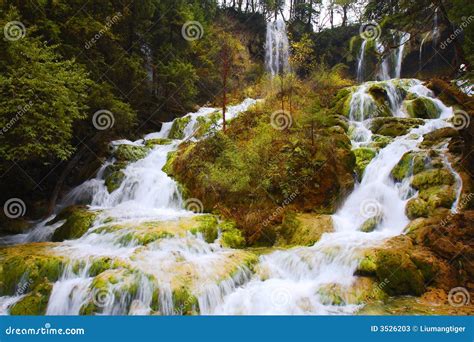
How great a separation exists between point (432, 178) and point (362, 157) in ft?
9.79

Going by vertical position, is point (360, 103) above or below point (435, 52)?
below

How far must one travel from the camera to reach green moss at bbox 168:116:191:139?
60.6 feet

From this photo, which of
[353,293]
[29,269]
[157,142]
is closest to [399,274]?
[353,293]

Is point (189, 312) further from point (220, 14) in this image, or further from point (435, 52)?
point (220, 14)

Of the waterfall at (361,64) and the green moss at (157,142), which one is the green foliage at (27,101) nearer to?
the green moss at (157,142)

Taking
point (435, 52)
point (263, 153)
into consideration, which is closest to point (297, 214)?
point (263, 153)

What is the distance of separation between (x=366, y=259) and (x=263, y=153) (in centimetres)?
537

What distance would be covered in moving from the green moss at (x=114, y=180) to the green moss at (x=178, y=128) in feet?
17.4

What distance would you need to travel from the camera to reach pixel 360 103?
55.3ft

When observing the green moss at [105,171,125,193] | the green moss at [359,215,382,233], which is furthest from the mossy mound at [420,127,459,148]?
the green moss at [105,171,125,193]

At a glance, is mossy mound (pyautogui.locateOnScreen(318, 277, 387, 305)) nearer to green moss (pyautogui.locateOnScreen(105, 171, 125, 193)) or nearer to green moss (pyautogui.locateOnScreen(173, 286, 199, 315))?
green moss (pyautogui.locateOnScreen(173, 286, 199, 315))

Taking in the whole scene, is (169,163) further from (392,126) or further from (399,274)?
(399,274)

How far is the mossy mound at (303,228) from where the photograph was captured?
9234mm

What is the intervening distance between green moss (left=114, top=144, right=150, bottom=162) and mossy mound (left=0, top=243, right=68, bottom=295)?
24.7 ft
